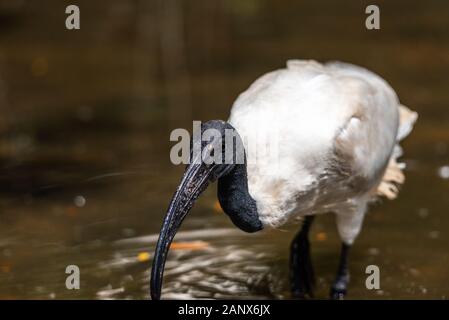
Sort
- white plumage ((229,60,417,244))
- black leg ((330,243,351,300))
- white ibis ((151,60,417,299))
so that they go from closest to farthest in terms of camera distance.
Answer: white ibis ((151,60,417,299)) < white plumage ((229,60,417,244)) < black leg ((330,243,351,300))

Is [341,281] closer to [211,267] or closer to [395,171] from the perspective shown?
[211,267]

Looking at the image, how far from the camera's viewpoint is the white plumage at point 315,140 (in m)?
5.58

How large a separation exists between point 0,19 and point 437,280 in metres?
7.88

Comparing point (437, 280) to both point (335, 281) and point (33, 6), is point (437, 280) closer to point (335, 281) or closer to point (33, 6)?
point (335, 281)

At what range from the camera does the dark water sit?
22.2 ft

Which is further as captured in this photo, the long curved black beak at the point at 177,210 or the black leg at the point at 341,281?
the black leg at the point at 341,281

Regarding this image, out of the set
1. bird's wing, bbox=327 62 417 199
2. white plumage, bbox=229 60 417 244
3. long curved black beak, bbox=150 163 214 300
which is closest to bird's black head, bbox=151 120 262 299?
long curved black beak, bbox=150 163 214 300

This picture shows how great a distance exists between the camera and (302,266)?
654 centimetres

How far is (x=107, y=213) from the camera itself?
25.2 ft

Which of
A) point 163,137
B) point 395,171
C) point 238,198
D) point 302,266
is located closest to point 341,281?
point 302,266

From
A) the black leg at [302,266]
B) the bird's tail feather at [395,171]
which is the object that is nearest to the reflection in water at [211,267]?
the black leg at [302,266]

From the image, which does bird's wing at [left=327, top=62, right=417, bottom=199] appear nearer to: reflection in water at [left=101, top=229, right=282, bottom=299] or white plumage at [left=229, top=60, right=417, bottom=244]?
white plumage at [left=229, top=60, right=417, bottom=244]

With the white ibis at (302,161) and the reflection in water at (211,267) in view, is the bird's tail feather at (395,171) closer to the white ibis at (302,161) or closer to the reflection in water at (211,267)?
the white ibis at (302,161)
